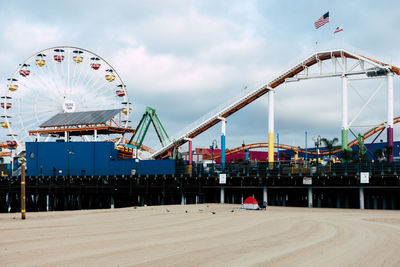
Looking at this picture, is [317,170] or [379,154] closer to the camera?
[317,170]

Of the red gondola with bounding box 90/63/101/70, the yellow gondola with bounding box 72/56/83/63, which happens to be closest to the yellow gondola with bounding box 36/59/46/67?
the yellow gondola with bounding box 72/56/83/63

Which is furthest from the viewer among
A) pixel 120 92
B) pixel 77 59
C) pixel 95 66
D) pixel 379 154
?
pixel 120 92

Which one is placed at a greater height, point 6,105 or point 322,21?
point 322,21

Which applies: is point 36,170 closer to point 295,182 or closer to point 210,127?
point 210,127

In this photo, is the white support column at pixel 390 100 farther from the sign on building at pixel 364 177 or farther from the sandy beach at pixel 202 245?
the sandy beach at pixel 202 245

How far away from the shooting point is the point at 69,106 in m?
88.7

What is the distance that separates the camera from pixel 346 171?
48.3 meters

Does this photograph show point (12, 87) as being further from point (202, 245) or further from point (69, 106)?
point (202, 245)

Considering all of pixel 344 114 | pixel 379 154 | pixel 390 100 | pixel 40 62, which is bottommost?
pixel 379 154

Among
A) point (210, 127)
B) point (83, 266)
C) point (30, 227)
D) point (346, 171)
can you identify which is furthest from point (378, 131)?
point (83, 266)

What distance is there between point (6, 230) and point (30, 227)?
1.62 meters

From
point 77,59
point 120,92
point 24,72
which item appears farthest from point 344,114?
point 24,72

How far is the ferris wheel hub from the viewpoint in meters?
87.9

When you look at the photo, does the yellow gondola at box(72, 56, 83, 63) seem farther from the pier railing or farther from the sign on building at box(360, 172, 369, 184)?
the sign on building at box(360, 172, 369, 184)
